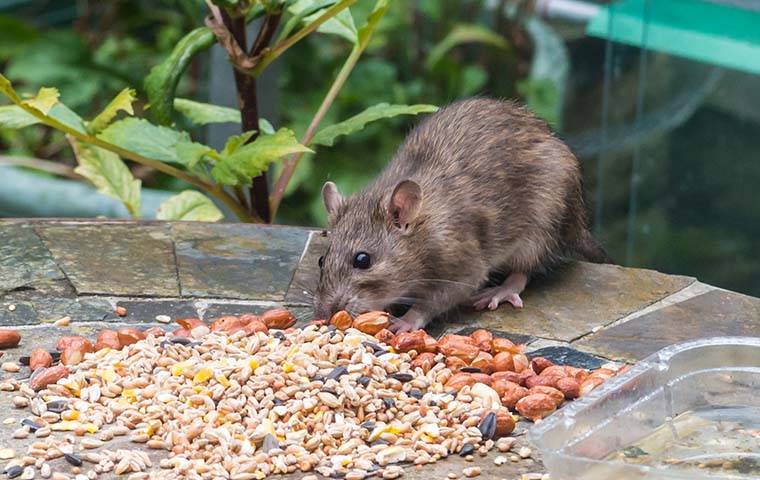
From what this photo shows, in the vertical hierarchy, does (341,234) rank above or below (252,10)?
below

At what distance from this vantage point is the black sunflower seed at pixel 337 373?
368 cm

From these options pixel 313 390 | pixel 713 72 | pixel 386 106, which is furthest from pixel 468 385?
pixel 713 72

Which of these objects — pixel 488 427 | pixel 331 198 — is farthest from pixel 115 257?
pixel 488 427

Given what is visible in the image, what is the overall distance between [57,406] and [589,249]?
2341 mm

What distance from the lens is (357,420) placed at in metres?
3.55

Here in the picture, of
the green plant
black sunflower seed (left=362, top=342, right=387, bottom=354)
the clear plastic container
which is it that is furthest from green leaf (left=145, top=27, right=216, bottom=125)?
the clear plastic container

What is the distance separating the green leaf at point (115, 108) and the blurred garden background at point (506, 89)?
0.60 metres

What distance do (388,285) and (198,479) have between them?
151 cm

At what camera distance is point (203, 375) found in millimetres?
3684

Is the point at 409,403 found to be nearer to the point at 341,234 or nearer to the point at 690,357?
the point at 690,357

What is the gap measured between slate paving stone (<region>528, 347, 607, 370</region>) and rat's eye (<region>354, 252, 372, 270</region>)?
714 mm

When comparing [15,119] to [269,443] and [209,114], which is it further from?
[269,443]

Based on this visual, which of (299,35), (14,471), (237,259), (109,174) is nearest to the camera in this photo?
(14,471)

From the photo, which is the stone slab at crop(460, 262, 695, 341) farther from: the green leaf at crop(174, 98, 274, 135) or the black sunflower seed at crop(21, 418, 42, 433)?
the black sunflower seed at crop(21, 418, 42, 433)
